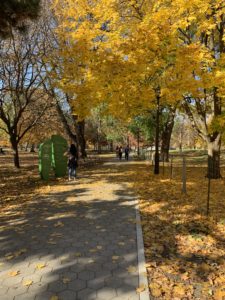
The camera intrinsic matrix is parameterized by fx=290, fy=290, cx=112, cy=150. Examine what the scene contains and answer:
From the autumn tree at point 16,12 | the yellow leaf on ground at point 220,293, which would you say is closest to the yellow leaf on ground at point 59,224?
the yellow leaf on ground at point 220,293

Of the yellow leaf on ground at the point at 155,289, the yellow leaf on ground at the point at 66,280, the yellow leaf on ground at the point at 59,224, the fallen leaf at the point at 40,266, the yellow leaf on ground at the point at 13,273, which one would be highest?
the yellow leaf on ground at the point at 59,224

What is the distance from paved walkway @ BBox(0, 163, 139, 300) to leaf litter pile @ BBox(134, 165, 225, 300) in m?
0.38

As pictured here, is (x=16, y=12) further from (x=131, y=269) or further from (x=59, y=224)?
(x=131, y=269)

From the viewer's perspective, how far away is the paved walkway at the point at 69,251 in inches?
159

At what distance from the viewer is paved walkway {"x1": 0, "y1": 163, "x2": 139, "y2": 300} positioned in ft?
13.2

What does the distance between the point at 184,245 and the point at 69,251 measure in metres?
2.21

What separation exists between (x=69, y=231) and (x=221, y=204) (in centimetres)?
489

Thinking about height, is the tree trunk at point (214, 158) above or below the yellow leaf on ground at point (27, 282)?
above

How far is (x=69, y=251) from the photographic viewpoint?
17.5 ft

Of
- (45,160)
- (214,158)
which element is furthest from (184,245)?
(45,160)

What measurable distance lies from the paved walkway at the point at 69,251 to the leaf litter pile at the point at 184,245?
384 mm

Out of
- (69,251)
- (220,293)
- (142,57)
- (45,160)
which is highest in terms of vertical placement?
(142,57)

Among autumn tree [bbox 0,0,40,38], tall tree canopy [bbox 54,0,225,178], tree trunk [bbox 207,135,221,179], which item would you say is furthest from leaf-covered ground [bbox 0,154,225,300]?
autumn tree [bbox 0,0,40,38]

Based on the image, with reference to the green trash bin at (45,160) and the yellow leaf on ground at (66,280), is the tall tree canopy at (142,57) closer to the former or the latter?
the green trash bin at (45,160)
